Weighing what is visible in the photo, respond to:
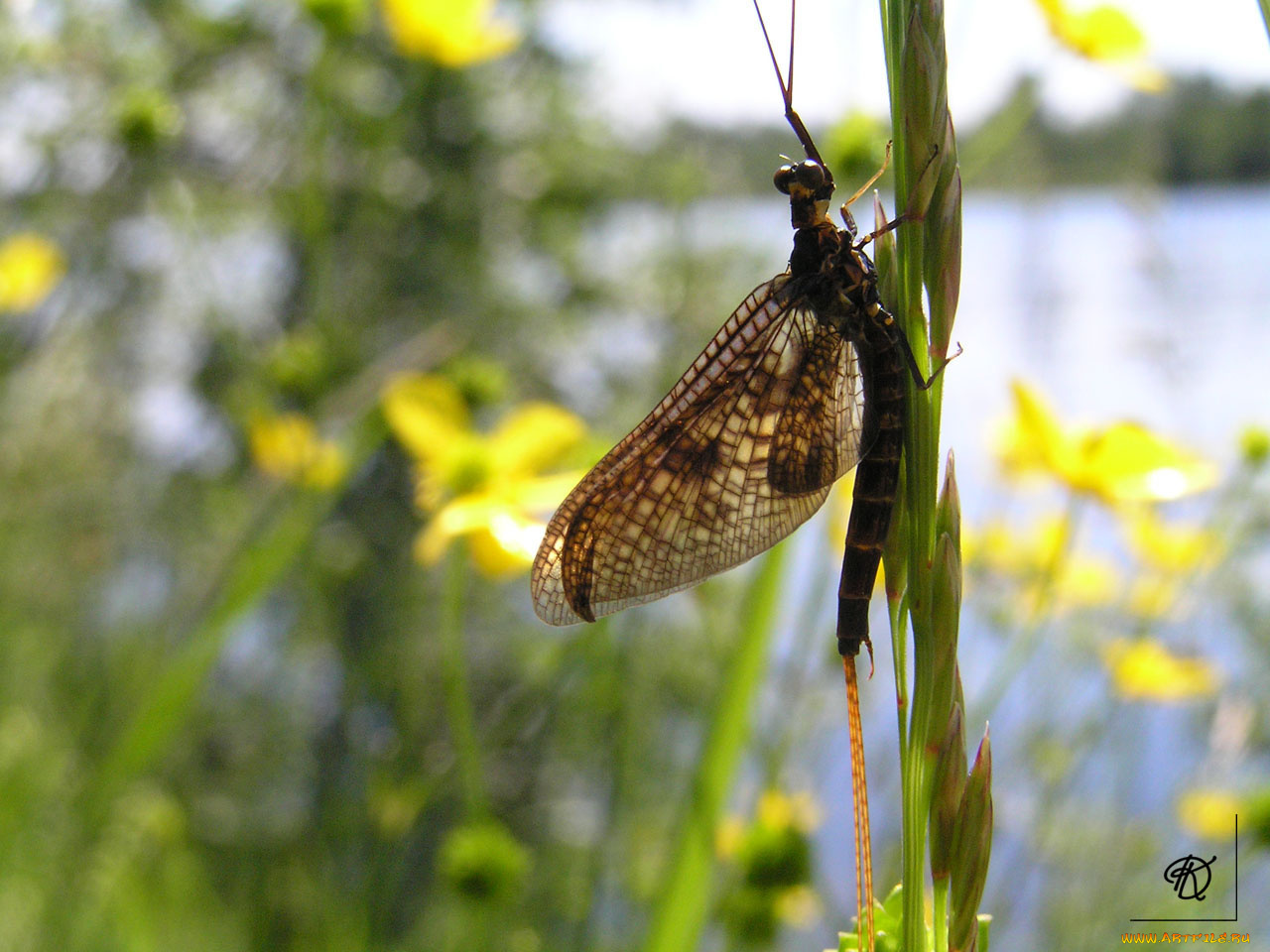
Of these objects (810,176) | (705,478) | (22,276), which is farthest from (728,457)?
(22,276)

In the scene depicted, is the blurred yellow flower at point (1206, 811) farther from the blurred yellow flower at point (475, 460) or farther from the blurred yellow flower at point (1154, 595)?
the blurred yellow flower at point (475, 460)

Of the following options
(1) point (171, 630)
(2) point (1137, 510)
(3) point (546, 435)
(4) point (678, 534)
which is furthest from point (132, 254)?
(4) point (678, 534)

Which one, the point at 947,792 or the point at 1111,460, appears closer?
the point at 947,792

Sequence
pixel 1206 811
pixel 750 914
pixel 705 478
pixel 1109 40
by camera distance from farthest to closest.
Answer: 1. pixel 1206 811
2. pixel 1109 40
3. pixel 750 914
4. pixel 705 478

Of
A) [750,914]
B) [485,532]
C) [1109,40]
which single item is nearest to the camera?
[485,532]

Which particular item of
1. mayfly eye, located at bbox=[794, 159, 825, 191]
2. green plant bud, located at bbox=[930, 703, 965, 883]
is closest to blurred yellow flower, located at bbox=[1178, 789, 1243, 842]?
mayfly eye, located at bbox=[794, 159, 825, 191]

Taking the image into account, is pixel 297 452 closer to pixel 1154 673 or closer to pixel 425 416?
pixel 425 416

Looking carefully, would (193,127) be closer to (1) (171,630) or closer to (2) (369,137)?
(2) (369,137)

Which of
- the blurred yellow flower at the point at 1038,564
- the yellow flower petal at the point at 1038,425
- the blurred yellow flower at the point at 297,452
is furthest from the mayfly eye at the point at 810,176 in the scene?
the blurred yellow flower at the point at 1038,564
